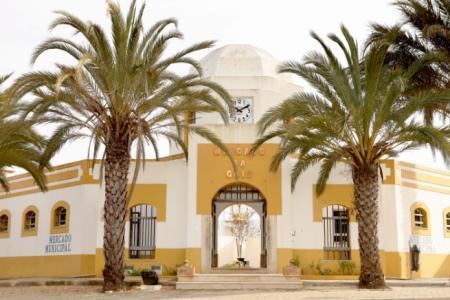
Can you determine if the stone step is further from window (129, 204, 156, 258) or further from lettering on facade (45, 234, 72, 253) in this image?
lettering on facade (45, 234, 72, 253)

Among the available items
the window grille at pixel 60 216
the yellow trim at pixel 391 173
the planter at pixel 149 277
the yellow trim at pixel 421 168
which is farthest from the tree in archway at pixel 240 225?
the planter at pixel 149 277

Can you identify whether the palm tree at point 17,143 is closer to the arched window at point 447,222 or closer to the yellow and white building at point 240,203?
the yellow and white building at point 240,203

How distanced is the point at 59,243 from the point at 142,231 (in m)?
3.81

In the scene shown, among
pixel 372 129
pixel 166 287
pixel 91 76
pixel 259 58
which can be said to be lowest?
pixel 166 287

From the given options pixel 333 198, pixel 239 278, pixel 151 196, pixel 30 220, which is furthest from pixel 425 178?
pixel 30 220

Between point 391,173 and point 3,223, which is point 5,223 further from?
point 391,173

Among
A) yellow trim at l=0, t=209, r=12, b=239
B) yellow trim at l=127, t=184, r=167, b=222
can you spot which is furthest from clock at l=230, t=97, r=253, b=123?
yellow trim at l=0, t=209, r=12, b=239

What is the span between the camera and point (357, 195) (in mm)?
18484

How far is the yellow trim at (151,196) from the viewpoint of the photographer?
22984 mm

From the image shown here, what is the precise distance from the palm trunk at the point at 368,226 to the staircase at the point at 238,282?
7.44 feet

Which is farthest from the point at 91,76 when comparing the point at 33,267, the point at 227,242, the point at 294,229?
Answer: the point at 227,242

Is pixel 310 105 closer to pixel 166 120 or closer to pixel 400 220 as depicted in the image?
pixel 166 120

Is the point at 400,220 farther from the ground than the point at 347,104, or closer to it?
closer to it

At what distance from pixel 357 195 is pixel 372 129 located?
2120mm
